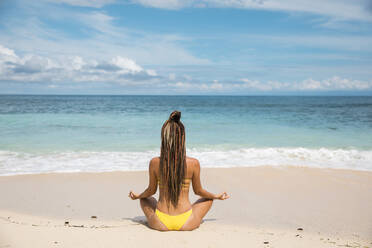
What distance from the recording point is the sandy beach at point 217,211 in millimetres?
3336

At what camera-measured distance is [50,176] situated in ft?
22.1

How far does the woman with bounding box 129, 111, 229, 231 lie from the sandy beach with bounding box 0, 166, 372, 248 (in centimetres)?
15

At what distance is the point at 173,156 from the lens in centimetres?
326

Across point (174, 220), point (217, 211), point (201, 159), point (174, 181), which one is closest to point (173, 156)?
point (174, 181)

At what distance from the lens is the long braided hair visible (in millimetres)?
3221

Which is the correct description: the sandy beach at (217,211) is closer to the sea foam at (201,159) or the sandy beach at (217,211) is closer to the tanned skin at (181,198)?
the tanned skin at (181,198)

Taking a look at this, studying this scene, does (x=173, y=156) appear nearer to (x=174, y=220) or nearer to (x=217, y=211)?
(x=174, y=220)

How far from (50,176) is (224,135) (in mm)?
8829

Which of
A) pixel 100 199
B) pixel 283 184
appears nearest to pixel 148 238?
pixel 100 199

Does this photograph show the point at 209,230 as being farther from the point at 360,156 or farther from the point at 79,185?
the point at 360,156

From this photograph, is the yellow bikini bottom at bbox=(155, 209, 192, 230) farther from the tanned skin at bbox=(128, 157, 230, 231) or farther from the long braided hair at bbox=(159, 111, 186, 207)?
the long braided hair at bbox=(159, 111, 186, 207)

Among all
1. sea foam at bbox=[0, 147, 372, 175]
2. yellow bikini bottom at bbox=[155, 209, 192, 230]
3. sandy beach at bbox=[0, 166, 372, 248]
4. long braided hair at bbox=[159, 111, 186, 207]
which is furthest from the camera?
sea foam at bbox=[0, 147, 372, 175]

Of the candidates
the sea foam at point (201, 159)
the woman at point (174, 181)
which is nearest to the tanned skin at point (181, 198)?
the woman at point (174, 181)

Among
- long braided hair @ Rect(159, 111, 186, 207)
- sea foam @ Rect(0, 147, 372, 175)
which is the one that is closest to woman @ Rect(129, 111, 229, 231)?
long braided hair @ Rect(159, 111, 186, 207)
